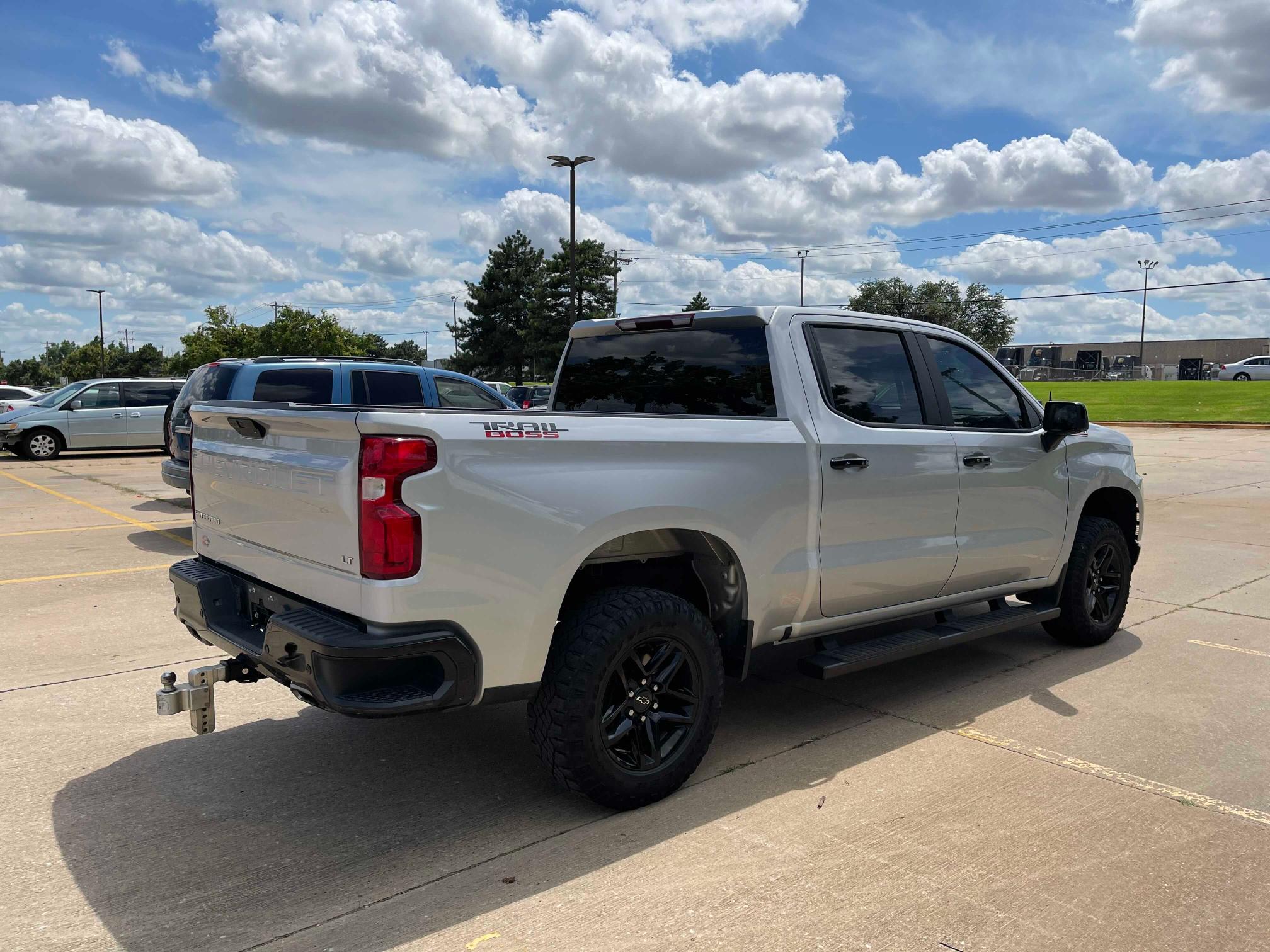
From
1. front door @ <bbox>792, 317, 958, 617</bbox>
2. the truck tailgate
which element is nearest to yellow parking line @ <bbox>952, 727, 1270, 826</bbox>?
front door @ <bbox>792, 317, 958, 617</bbox>

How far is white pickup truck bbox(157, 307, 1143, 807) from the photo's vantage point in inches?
123

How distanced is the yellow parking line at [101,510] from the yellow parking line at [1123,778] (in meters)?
7.96

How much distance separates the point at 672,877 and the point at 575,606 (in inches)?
41.0

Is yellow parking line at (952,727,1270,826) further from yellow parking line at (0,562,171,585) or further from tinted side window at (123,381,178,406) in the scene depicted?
tinted side window at (123,381,178,406)

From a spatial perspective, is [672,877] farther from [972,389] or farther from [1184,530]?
[1184,530]

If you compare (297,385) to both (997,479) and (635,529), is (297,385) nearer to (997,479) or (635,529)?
(997,479)

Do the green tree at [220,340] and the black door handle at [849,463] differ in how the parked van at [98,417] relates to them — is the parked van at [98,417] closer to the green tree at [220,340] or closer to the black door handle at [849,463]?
the black door handle at [849,463]

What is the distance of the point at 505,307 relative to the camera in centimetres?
7612

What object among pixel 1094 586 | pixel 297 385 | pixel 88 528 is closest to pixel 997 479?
pixel 1094 586

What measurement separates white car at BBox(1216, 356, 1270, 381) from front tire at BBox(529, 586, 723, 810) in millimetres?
58098

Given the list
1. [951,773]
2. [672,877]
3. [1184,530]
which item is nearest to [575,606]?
[672,877]

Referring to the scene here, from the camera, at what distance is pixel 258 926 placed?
290 cm

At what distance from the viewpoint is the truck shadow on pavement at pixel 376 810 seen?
9.86ft

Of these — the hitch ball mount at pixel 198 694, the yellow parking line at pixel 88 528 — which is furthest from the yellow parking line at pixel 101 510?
the hitch ball mount at pixel 198 694
